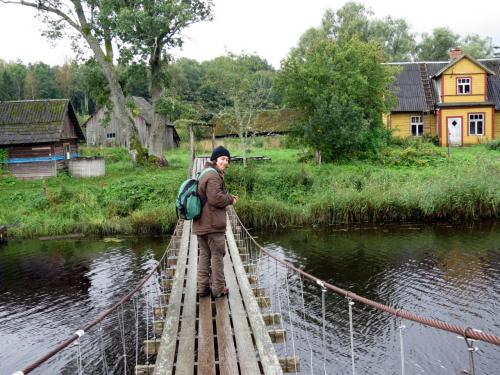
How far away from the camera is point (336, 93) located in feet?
85.1

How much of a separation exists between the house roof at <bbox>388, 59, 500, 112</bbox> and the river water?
16213mm

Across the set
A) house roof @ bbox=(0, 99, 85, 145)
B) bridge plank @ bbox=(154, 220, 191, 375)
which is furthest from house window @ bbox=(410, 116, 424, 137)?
bridge plank @ bbox=(154, 220, 191, 375)

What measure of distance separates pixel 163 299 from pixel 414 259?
31.9ft

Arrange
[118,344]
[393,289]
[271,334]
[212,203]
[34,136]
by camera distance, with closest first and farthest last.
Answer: [271,334] → [212,203] → [118,344] → [393,289] → [34,136]

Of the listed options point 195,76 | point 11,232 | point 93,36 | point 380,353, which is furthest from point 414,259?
point 195,76

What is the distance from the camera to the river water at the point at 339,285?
31.3 feet

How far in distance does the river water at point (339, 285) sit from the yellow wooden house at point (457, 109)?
49.1ft

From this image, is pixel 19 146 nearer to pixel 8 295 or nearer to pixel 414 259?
pixel 8 295

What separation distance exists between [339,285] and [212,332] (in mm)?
7648

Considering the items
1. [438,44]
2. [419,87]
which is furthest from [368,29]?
[419,87]

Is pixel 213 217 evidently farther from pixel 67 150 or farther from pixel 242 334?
pixel 67 150

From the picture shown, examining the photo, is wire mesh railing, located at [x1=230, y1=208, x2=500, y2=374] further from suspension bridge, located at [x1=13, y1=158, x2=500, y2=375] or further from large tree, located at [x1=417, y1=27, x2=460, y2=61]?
large tree, located at [x1=417, y1=27, x2=460, y2=61]

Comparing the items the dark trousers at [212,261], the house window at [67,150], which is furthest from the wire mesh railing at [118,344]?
the house window at [67,150]

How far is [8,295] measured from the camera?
1377 centimetres
